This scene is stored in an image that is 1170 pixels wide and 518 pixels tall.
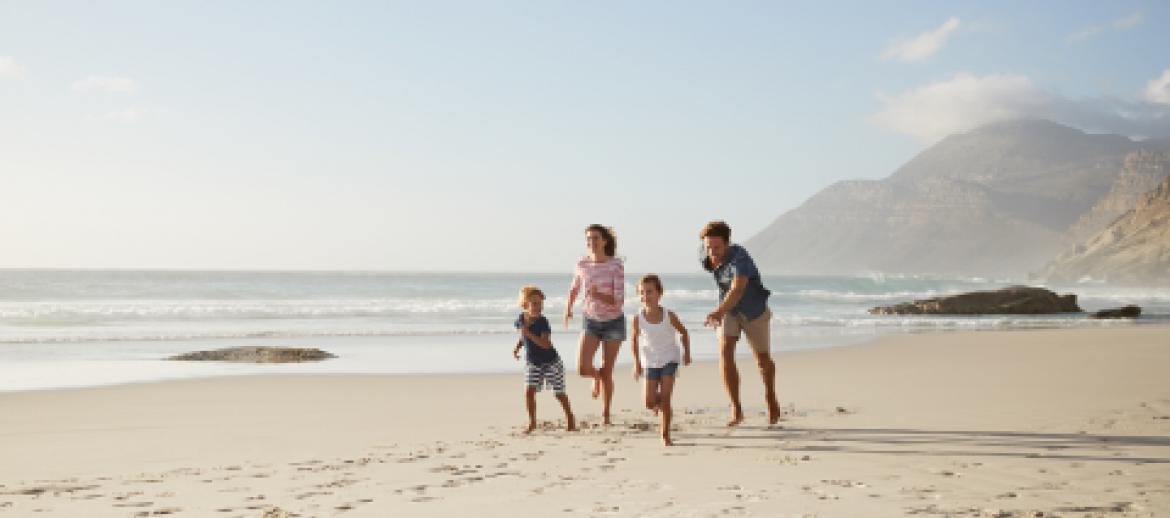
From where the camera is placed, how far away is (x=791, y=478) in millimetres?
5348

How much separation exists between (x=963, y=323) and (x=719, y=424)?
21.2 metres

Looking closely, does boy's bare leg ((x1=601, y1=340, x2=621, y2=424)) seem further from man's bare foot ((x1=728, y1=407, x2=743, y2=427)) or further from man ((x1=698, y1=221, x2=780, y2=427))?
man's bare foot ((x1=728, y1=407, x2=743, y2=427))

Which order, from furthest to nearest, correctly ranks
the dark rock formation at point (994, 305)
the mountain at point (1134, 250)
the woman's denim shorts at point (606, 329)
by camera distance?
the mountain at point (1134, 250)
the dark rock formation at point (994, 305)
the woman's denim shorts at point (606, 329)

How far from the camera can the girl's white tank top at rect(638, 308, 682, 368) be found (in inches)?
272

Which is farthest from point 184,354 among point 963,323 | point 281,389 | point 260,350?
point 963,323

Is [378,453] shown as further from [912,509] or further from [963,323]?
[963,323]

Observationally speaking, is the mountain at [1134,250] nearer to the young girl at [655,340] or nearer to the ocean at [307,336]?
the ocean at [307,336]

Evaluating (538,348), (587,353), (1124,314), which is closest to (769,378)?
(587,353)

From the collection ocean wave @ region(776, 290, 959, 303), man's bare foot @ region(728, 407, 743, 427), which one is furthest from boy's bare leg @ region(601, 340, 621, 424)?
ocean wave @ region(776, 290, 959, 303)

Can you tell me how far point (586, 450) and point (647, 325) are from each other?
1140 mm

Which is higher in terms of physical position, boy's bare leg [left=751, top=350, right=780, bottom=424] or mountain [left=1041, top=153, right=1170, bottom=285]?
mountain [left=1041, top=153, right=1170, bottom=285]

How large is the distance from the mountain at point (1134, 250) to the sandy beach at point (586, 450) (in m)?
80.3

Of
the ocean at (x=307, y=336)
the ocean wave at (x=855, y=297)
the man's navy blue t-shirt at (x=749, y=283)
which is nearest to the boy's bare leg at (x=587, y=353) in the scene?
the man's navy blue t-shirt at (x=749, y=283)

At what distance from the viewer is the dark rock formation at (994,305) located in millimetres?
32872
